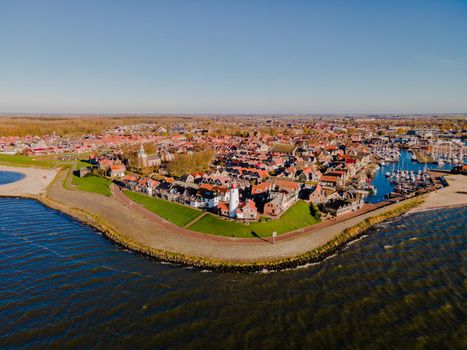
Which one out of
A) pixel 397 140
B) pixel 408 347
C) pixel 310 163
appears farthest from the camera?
pixel 397 140

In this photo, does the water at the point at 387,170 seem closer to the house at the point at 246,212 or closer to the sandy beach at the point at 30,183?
the house at the point at 246,212

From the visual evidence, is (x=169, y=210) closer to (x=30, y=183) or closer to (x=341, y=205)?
(x=341, y=205)

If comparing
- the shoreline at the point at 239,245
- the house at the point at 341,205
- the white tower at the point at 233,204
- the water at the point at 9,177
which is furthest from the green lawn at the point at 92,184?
the house at the point at 341,205

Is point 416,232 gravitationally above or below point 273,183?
below


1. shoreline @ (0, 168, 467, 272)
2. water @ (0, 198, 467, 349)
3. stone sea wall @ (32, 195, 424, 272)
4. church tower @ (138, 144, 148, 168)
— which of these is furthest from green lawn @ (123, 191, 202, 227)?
church tower @ (138, 144, 148, 168)

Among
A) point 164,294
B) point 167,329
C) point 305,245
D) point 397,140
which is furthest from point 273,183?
point 397,140

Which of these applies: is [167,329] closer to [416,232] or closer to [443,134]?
[416,232]
